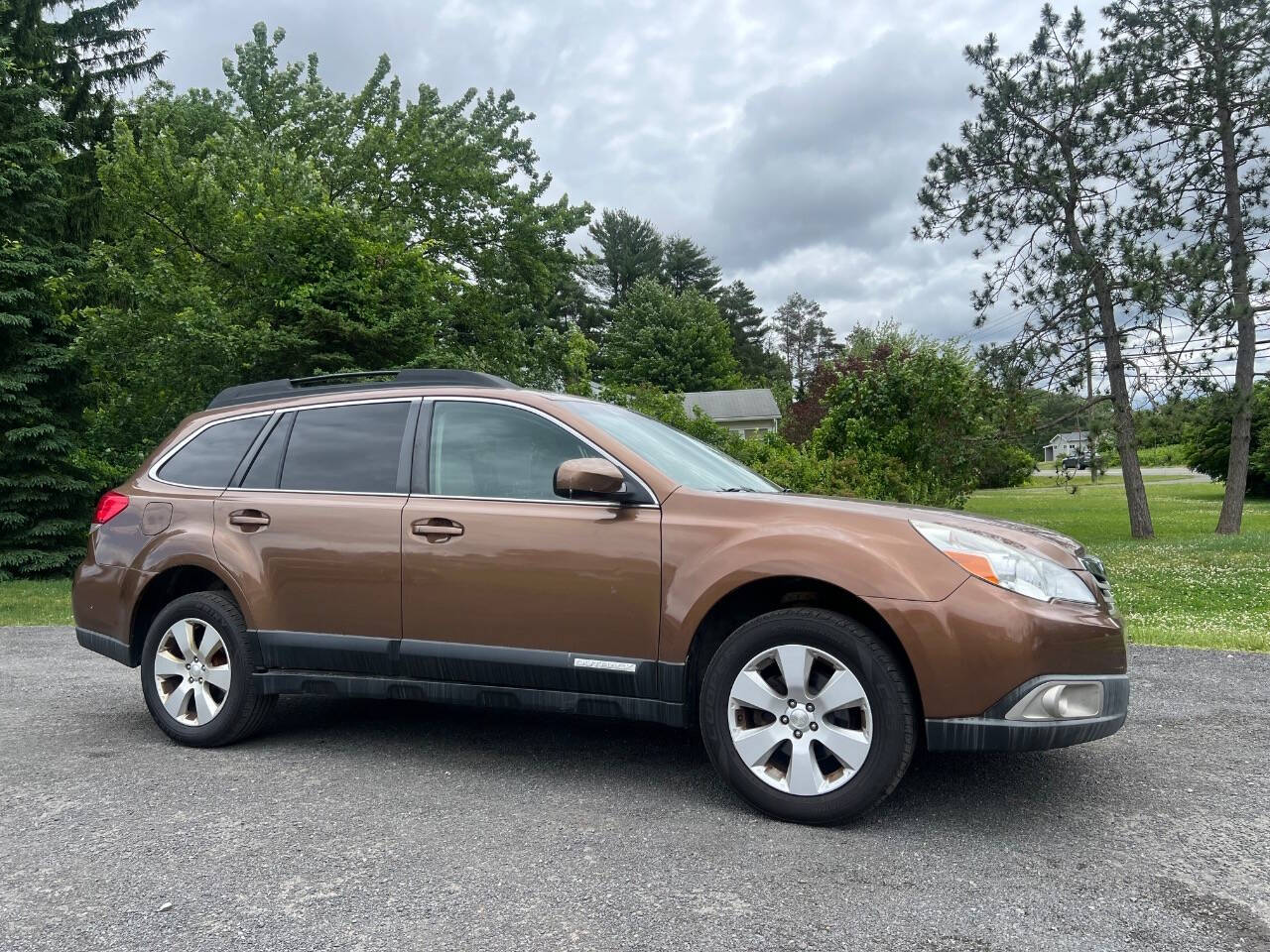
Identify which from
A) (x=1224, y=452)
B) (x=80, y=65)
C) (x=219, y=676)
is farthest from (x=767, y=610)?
(x=1224, y=452)

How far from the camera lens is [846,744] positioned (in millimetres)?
3498

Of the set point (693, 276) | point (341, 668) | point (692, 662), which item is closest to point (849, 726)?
point (692, 662)

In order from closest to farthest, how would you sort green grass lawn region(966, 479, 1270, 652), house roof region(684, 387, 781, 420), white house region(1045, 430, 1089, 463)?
green grass lawn region(966, 479, 1270, 652)
white house region(1045, 430, 1089, 463)
house roof region(684, 387, 781, 420)

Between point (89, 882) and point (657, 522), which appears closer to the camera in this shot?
point (89, 882)

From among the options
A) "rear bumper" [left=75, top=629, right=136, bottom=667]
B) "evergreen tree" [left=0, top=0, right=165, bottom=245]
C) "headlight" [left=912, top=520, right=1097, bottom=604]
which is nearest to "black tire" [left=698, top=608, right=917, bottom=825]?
"headlight" [left=912, top=520, right=1097, bottom=604]

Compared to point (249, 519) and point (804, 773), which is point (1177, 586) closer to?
point (804, 773)

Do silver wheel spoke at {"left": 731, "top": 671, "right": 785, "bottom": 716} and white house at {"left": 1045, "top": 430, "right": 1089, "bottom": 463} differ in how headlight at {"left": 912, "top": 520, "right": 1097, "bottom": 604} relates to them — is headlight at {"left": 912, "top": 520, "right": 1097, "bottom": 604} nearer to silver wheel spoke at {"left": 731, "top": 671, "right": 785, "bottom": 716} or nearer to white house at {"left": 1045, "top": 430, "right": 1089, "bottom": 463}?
silver wheel spoke at {"left": 731, "top": 671, "right": 785, "bottom": 716}

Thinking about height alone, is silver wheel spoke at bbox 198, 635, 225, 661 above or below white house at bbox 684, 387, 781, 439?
below

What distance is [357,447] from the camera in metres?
4.68

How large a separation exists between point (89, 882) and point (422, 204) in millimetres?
22331

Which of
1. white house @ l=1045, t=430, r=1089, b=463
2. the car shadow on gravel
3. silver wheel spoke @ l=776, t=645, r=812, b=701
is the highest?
white house @ l=1045, t=430, r=1089, b=463

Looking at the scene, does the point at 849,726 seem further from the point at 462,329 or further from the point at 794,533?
the point at 462,329

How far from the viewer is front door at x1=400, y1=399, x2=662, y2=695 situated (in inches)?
153

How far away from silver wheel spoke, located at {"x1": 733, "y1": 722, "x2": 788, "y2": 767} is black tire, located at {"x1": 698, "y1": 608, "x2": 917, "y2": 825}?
33mm
